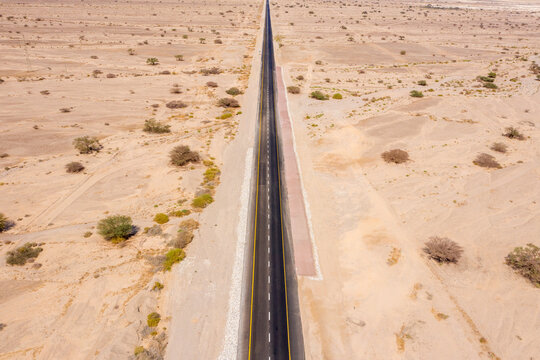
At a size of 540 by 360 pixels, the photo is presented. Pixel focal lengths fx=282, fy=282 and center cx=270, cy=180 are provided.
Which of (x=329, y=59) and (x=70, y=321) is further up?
(x=329, y=59)

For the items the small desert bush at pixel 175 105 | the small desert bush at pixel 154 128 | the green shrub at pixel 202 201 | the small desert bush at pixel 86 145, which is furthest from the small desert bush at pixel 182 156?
the small desert bush at pixel 175 105

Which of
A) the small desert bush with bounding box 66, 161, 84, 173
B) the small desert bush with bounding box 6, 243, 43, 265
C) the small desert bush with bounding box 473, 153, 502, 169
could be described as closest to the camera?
the small desert bush with bounding box 6, 243, 43, 265

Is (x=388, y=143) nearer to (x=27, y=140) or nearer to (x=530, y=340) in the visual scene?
(x=530, y=340)

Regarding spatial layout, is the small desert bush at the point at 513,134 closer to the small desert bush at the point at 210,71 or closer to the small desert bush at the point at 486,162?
the small desert bush at the point at 486,162

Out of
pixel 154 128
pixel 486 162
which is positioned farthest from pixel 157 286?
pixel 486 162

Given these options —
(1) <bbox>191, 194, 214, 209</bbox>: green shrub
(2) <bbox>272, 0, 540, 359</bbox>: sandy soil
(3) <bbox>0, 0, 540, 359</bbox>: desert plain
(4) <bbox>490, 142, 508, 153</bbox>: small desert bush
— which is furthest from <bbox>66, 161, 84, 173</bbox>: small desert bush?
(4) <bbox>490, 142, 508, 153</bbox>: small desert bush

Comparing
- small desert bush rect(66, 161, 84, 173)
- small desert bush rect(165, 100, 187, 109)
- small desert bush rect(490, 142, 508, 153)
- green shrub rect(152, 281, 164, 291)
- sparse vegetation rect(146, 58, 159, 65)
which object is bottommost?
green shrub rect(152, 281, 164, 291)

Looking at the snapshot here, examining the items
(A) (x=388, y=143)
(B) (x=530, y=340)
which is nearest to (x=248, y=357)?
(B) (x=530, y=340)

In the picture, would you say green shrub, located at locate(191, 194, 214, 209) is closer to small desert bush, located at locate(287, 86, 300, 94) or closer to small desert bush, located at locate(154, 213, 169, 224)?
small desert bush, located at locate(154, 213, 169, 224)
